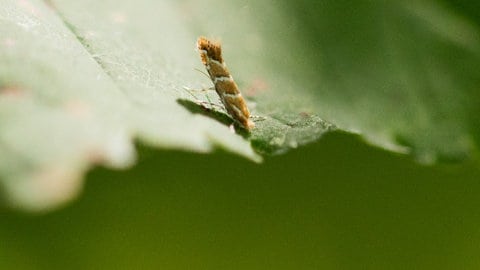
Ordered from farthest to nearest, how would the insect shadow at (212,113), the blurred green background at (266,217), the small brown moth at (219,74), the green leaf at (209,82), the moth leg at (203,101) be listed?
the blurred green background at (266,217) → the small brown moth at (219,74) → the moth leg at (203,101) → the insect shadow at (212,113) → the green leaf at (209,82)

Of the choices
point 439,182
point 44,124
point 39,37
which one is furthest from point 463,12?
point 44,124

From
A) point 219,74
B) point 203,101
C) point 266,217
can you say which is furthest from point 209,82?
point 266,217

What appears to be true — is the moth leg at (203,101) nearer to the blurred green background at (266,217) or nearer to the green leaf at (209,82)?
the green leaf at (209,82)

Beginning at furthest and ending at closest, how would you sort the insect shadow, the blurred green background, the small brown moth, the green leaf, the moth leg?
the blurred green background < the small brown moth < the moth leg < the insect shadow < the green leaf

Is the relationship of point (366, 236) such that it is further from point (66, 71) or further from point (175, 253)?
point (66, 71)

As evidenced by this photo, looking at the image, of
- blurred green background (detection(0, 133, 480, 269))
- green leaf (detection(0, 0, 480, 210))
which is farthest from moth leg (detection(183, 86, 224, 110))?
blurred green background (detection(0, 133, 480, 269))

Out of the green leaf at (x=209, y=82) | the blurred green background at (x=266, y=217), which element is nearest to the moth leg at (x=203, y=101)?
the green leaf at (x=209, y=82)

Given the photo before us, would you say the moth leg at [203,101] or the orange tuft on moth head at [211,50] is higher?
the orange tuft on moth head at [211,50]

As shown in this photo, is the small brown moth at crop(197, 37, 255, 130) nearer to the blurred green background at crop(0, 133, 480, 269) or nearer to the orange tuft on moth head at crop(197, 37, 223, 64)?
the orange tuft on moth head at crop(197, 37, 223, 64)
